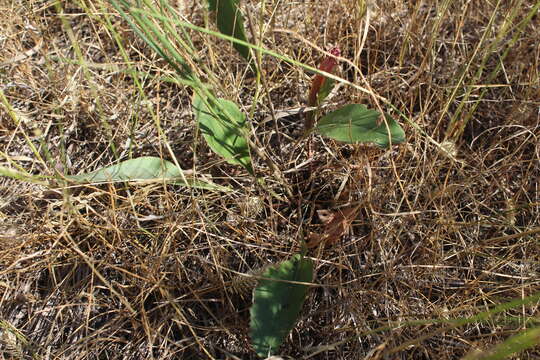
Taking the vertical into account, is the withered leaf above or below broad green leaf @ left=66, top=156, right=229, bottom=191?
below

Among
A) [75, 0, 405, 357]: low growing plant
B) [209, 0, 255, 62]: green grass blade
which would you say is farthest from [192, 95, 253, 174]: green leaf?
[209, 0, 255, 62]: green grass blade

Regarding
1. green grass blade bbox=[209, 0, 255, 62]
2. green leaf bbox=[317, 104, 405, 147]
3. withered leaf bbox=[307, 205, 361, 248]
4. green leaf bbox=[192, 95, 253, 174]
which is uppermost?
green grass blade bbox=[209, 0, 255, 62]

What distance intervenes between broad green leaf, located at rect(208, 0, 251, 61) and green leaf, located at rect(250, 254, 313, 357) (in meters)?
0.45

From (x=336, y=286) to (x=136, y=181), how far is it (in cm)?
44

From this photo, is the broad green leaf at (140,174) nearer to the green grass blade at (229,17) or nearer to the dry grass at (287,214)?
the dry grass at (287,214)

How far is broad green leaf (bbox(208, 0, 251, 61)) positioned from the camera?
0.98 metres

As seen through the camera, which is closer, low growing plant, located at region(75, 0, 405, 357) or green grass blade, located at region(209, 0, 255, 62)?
Result: low growing plant, located at region(75, 0, 405, 357)

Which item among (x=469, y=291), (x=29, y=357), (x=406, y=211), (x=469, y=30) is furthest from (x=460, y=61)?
(x=29, y=357)

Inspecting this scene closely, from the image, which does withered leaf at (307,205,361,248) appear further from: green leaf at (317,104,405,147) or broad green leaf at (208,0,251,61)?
broad green leaf at (208,0,251,61)

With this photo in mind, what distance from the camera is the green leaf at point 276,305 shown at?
2.86 ft

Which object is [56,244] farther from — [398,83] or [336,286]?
[398,83]

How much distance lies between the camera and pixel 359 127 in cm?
95

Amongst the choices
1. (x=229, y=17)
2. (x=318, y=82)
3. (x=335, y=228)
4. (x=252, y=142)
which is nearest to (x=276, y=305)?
(x=335, y=228)

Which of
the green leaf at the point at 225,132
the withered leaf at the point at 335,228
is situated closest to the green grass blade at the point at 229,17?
the green leaf at the point at 225,132
